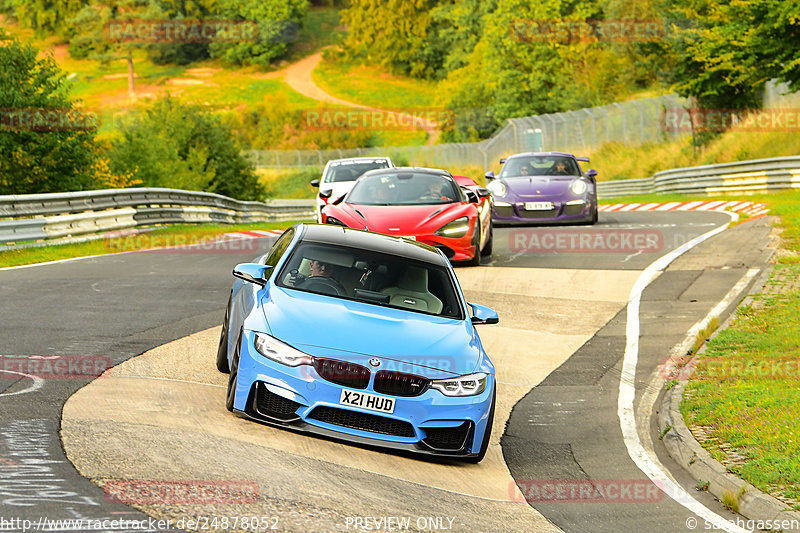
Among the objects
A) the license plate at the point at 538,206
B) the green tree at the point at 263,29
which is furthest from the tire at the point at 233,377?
the green tree at the point at 263,29

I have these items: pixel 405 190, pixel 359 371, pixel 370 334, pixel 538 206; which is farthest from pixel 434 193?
pixel 359 371

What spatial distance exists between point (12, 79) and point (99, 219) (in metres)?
7.09

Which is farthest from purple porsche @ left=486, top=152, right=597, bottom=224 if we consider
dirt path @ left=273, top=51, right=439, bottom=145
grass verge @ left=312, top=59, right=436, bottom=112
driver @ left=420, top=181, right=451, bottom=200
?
grass verge @ left=312, top=59, right=436, bottom=112

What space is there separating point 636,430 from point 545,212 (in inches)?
573

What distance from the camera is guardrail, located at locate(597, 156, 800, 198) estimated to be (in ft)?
110

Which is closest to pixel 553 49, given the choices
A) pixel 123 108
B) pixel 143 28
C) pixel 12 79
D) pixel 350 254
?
pixel 12 79

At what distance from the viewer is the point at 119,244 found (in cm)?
2253

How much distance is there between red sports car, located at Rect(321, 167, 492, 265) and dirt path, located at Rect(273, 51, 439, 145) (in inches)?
3550

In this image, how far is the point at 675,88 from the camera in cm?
4212

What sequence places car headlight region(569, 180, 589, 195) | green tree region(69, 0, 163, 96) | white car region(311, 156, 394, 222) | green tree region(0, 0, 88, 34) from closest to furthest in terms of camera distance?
car headlight region(569, 180, 589, 195), white car region(311, 156, 394, 222), green tree region(69, 0, 163, 96), green tree region(0, 0, 88, 34)

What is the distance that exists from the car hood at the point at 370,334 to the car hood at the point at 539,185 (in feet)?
50.8

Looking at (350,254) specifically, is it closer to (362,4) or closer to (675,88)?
(675,88)

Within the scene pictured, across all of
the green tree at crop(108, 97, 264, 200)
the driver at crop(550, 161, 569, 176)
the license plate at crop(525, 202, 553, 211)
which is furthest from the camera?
the green tree at crop(108, 97, 264, 200)

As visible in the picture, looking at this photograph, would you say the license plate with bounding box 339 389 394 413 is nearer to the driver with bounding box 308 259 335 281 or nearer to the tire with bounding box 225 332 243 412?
the tire with bounding box 225 332 243 412
